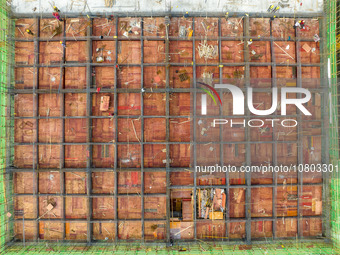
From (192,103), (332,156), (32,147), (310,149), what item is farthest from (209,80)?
(32,147)

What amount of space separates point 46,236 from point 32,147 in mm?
3597

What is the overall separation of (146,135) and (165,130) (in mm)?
791

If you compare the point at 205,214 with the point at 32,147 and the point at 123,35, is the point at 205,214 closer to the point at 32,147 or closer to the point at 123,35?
the point at 32,147

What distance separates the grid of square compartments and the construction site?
43mm

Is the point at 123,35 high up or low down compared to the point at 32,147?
up

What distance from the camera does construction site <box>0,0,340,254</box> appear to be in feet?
23.6

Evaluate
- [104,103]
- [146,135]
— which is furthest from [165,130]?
[104,103]

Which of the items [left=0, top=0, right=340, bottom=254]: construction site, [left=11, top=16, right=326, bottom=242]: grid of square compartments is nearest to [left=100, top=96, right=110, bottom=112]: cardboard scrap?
[left=0, top=0, right=340, bottom=254]: construction site

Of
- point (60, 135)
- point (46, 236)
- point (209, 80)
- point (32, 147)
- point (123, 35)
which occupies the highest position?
point (123, 35)

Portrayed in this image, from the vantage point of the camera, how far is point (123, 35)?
7.32m

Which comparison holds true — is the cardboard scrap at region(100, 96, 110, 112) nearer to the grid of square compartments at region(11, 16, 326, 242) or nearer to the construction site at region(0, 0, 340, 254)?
the construction site at region(0, 0, 340, 254)

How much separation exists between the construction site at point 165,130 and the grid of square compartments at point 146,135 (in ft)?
0.14

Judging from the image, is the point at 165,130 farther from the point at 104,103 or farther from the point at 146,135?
the point at 104,103

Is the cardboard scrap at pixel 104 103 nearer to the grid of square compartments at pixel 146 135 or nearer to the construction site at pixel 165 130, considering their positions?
the construction site at pixel 165 130
